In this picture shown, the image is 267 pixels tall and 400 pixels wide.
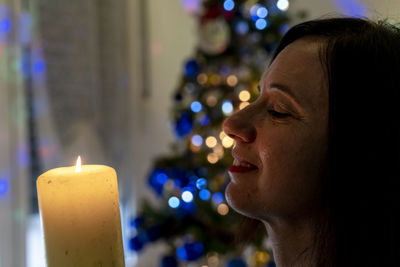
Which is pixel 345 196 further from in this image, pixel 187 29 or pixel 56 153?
pixel 187 29

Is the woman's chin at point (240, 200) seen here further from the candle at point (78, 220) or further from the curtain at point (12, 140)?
the curtain at point (12, 140)

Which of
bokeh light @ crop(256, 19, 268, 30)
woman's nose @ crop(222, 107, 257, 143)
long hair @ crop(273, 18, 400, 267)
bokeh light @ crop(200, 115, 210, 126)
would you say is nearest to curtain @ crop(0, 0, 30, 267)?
bokeh light @ crop(200, 115, 210, 126)

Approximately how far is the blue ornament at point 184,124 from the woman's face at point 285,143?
1327mm

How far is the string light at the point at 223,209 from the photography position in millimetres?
1911

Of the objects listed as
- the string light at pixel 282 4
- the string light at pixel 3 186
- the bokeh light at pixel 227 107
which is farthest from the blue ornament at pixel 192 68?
the string light at pixel 3 186

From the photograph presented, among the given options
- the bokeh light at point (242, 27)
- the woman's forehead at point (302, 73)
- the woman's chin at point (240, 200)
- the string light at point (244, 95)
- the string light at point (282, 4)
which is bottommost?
the woman's chin at point (240, 200)

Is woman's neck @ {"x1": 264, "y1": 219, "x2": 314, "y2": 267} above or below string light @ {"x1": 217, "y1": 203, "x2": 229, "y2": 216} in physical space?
above

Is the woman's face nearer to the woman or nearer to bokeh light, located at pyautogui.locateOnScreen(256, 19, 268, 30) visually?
the woman

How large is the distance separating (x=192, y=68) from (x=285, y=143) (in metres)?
1.44

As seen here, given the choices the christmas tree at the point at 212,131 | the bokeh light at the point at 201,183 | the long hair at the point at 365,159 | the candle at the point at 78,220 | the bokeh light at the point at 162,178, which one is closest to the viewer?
the candle at the point at 78,220

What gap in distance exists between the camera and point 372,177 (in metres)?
0.64

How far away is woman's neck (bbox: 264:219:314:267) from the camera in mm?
681

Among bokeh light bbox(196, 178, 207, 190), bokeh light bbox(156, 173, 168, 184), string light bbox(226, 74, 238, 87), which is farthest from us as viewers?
bokeh light bbox(156, 173, 168, 184)

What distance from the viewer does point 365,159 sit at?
63 centimetres
